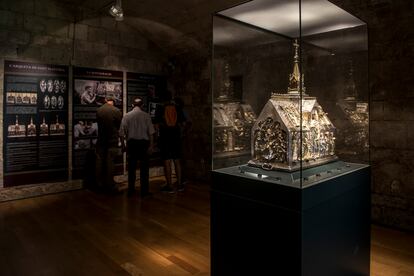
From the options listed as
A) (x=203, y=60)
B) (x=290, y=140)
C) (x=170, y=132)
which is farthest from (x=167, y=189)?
(x=290, y=140)

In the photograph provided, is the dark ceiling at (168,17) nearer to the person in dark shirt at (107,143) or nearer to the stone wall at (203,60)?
the stone wall at (203,60)

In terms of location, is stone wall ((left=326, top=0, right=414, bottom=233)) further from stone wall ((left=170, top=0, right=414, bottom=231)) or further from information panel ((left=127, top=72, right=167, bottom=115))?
information panel ((left=127, top=72, right=167, bottom=115))

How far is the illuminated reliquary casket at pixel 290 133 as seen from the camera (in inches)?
80.7

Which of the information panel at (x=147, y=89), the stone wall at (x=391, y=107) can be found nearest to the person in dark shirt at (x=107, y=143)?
the information panel at (x=147, y=89)

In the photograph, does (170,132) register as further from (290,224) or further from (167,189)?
(290,224)

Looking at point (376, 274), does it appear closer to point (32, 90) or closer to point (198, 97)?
point (198, 97)

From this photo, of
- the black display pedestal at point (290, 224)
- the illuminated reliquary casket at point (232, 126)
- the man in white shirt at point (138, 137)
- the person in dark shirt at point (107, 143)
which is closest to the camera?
the black display pedestal at point (290, 224)

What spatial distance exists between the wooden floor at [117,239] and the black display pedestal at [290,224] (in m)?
0.71

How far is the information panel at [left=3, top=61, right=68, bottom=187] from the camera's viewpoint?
4.88 meters

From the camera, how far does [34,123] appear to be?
5105 mm

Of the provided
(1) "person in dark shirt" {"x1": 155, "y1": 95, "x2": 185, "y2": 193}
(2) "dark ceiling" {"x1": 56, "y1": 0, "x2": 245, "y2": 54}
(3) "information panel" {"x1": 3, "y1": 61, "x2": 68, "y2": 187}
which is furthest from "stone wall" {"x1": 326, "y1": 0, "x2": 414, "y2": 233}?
(3) "information panel" {"x1": 3, "y1": 61, "x2": 68, "y2": 187}

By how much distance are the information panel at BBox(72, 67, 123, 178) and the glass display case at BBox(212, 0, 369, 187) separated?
371 cm

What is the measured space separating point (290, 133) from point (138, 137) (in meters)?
3.38

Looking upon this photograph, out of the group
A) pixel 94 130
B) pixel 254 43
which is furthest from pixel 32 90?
pixel 254 43
